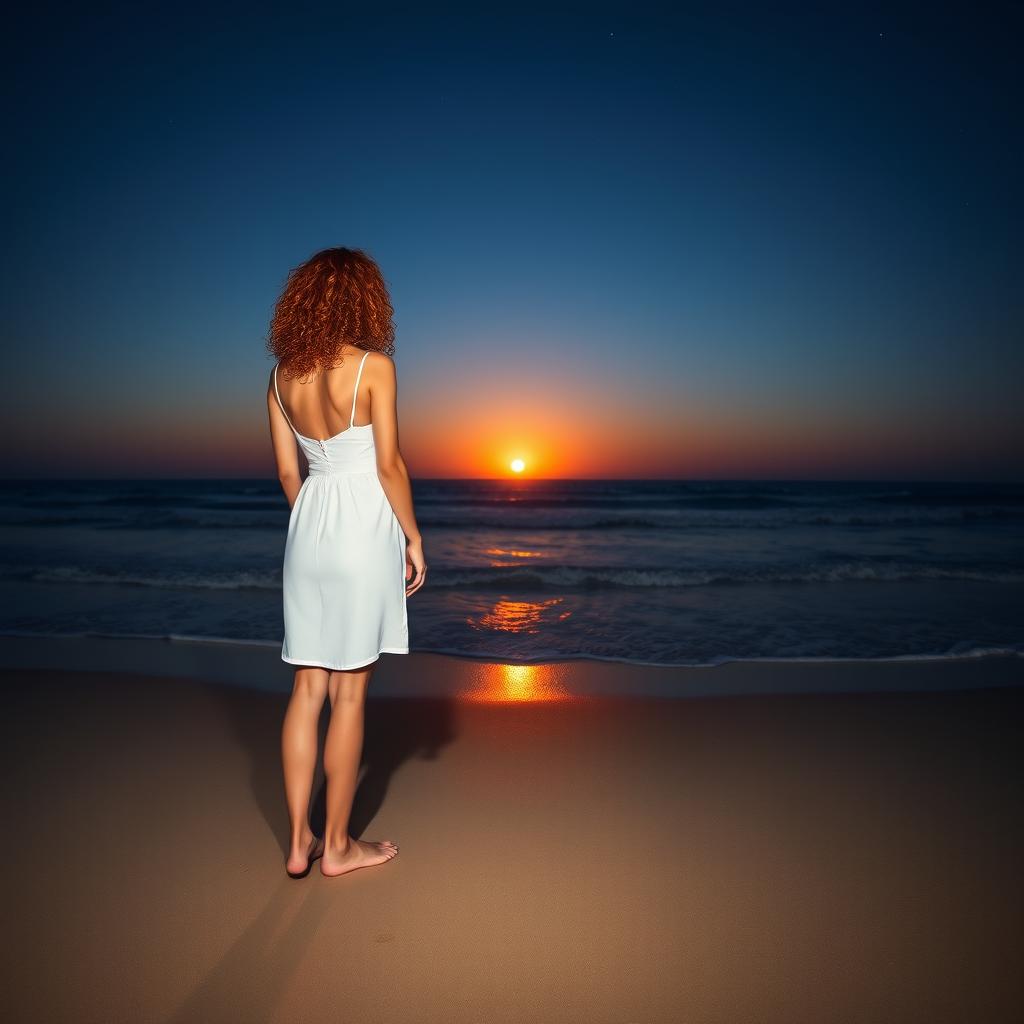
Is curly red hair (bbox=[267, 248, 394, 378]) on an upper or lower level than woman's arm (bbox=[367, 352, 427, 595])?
upper

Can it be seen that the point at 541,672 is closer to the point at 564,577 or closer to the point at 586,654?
the point at 586,654

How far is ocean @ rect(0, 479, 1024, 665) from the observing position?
17.9 ft

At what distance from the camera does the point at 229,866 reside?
2219mm

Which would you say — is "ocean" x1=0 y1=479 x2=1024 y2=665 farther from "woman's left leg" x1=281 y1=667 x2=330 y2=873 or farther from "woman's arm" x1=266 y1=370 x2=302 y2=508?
"woman's arm" x1=266 y1=370 x2=302 y2=508

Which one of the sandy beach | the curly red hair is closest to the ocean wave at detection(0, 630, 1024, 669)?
the sandy beach

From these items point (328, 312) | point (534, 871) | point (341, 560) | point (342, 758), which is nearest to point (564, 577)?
point (534, 871)

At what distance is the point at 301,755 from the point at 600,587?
20.6 ft

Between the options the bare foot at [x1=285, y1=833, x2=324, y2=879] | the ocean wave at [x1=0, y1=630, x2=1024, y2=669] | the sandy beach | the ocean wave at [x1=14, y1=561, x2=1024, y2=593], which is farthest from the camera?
the ocean wave at [x1=14, y1=561, x2=1024, y2=593]

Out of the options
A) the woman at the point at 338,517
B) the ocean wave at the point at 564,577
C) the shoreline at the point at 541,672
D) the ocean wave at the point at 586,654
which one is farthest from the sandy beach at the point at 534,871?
the ocean wave at the point at 564,577

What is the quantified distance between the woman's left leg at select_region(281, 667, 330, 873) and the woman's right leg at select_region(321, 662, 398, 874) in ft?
0.19

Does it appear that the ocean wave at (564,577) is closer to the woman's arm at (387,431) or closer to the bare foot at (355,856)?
the bare foot at (355,856)

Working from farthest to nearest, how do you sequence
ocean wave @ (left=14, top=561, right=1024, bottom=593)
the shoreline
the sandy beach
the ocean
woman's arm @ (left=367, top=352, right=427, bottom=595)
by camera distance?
ocean wave @ (left=14, top=561, right=1024, bottom=593)
the ocean
the shoreline
woman's arm @ (left=367, top=352, right=427, bottom=595)
the sandy beach

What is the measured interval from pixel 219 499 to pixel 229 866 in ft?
89.6

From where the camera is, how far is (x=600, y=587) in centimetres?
815
